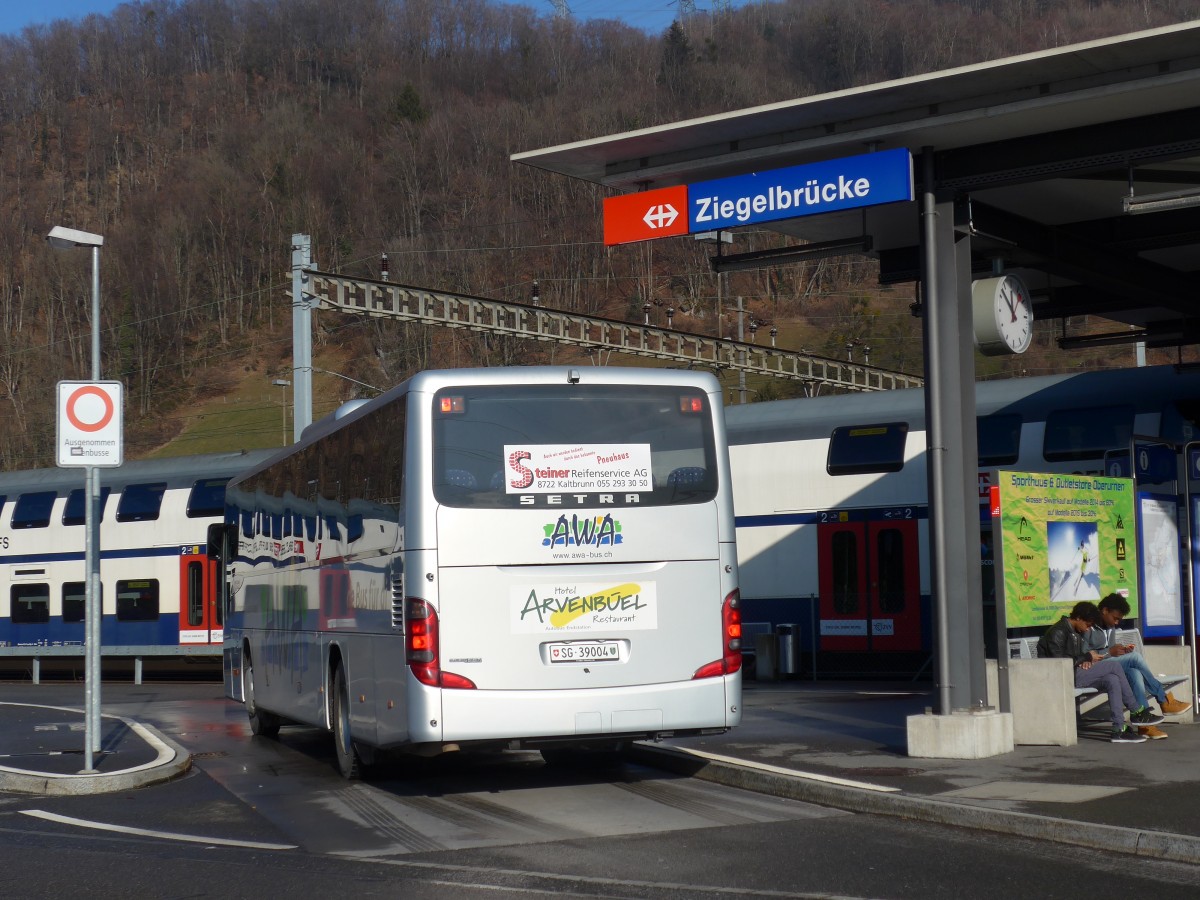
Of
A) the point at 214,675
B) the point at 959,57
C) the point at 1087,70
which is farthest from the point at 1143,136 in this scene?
the point at 959,57

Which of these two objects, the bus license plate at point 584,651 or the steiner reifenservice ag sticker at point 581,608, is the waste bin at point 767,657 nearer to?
the steiner reifenservice ag sticker at point 581,608

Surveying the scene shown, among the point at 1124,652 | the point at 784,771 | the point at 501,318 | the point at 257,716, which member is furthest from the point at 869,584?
the point at 784,771

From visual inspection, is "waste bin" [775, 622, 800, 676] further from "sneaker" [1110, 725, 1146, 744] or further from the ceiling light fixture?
the ceiling light fixture

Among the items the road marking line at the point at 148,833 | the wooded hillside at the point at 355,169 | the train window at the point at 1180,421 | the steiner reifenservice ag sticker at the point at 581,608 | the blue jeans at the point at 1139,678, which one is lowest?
the road marking line at the point at 148,833

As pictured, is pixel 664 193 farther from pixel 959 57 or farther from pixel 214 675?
pixel 959 57

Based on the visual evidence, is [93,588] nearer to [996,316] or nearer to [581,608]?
[581,608]

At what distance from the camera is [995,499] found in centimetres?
1285

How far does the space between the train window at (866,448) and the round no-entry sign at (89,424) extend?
1306 centimetres

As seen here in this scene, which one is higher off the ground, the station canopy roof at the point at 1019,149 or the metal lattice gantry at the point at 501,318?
the metal lattice gantry at the point at 501,318

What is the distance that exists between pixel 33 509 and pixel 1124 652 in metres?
26.1

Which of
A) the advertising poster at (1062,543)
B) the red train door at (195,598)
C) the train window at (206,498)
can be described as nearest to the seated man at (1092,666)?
the advertising poster at (1062,543)

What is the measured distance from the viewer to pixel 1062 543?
1381cm

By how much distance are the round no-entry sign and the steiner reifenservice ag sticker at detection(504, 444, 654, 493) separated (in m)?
4.44

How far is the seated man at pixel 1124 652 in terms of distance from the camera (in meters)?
13.4
